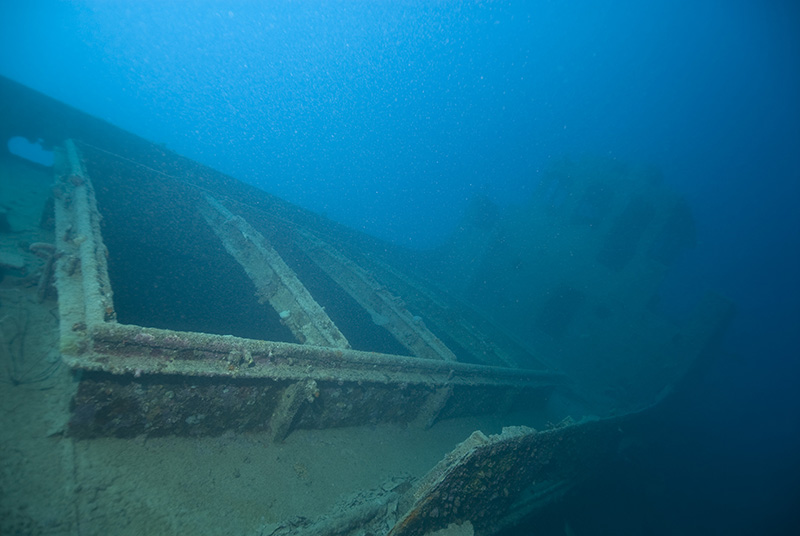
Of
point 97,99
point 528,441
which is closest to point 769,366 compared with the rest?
point 528,441

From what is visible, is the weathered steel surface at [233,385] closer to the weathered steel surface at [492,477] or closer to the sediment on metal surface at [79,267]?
the sediment on metal surface at [79,267]

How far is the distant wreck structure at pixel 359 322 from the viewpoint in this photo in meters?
3.29

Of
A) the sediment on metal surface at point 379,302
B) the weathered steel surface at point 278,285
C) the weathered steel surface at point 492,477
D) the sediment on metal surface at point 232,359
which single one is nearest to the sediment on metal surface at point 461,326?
the sediment on metal surface at point 379,302

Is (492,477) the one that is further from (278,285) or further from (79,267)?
(79,267)

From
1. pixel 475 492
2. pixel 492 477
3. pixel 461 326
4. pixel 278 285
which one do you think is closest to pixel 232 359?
pixel 278 285

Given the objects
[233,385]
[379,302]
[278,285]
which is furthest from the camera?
[379,302]

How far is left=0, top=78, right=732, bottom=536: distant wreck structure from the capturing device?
3.29 m

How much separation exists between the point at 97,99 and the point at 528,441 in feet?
473

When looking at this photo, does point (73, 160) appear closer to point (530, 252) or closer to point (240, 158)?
point (530, 252)

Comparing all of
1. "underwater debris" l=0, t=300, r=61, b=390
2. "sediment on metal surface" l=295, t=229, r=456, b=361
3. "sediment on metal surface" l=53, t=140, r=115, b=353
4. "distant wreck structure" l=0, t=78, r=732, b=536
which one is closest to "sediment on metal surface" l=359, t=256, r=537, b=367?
"distant wreck structure" l=0, t=78, r=732, b=536

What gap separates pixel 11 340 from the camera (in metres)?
3.58

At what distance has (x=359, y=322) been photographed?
27.9 ft

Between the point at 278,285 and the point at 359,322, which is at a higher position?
the point at 278,285

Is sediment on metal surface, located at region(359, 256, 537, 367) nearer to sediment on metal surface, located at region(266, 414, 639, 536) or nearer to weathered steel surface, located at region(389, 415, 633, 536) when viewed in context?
weathered steel surface, located at region(389, 415, 633, 536)
